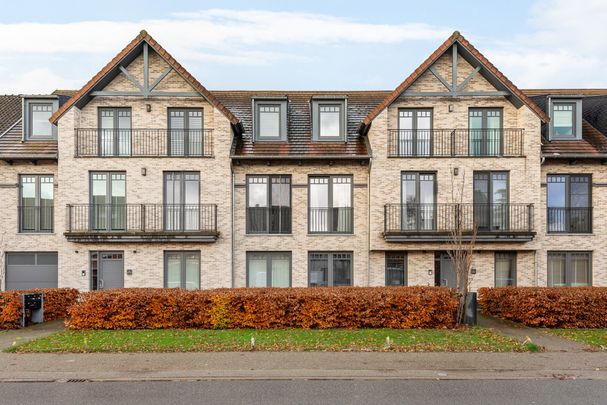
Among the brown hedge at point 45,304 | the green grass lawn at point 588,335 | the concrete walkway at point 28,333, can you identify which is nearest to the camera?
the green grass lawn at point 588,335

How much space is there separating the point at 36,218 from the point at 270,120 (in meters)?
9.38

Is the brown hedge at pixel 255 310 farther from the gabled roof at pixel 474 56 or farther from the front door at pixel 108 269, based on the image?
the gabled roof at pixel 474 56

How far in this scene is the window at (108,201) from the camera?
19625 mm

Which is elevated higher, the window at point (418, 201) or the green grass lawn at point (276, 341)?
the window at point (418, 201)

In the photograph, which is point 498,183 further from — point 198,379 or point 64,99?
point 64,99

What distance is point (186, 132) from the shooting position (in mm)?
19922

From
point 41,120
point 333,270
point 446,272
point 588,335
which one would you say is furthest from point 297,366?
point 41,120

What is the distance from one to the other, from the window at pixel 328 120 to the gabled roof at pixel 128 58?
3.36 meters

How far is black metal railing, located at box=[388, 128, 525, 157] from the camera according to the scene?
19.9 meters

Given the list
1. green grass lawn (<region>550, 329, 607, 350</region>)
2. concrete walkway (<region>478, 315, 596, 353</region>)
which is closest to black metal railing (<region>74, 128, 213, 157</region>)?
concrete walkway (<region>478, 315, 596, 353</region>)

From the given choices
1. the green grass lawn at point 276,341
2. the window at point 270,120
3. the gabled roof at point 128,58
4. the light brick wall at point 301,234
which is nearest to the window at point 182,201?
the light brick wall at point 301,234

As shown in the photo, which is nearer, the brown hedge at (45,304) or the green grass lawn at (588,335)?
the green grass lawn at (588,335)

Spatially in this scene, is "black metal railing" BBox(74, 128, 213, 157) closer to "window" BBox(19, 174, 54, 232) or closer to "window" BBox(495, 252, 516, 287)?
"window" BBox(19, 174, 54, 232)

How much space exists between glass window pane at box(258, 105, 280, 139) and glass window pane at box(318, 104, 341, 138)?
65.4 inches
